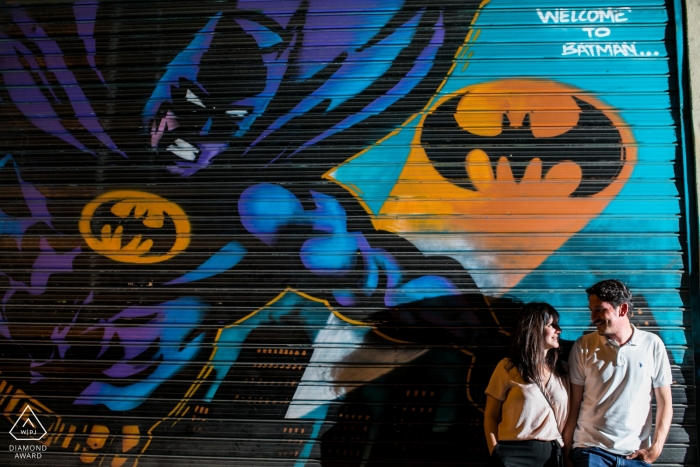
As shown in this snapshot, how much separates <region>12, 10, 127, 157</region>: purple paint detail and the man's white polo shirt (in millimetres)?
3892

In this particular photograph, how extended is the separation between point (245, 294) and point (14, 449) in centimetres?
222

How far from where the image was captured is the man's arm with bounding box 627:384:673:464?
3.69 meters

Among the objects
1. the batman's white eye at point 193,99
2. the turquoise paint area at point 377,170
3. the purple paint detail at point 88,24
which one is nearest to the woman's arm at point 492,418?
the turquoise paint area at point 377,170

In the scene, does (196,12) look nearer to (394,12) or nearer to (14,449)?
(394,12)

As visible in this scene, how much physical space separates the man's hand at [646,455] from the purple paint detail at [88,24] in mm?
4890

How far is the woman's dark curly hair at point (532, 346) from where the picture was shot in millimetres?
3812

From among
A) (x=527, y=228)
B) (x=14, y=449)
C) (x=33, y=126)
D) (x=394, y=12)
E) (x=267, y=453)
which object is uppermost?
(x=394, y=12)

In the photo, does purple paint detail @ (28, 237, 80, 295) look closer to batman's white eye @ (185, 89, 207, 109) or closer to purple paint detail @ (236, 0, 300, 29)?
batman's white eye @ (185, 89, 207, 109)

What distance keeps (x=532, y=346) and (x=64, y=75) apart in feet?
13.8

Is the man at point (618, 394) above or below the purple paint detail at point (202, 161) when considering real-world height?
below

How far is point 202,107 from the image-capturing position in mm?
4855

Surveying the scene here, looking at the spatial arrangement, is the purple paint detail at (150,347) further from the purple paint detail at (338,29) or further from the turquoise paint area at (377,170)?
the purple paint detail at (338,29)

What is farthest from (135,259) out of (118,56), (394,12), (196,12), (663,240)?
(663,240)

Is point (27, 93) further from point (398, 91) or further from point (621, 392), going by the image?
point (621, 392)
